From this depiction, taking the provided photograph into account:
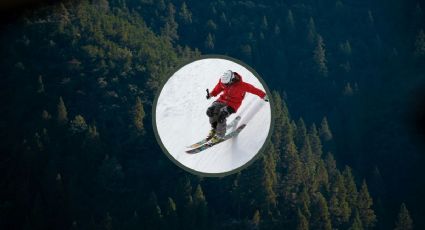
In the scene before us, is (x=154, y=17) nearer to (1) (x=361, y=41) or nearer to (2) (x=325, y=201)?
(1) (x=361, y=41)

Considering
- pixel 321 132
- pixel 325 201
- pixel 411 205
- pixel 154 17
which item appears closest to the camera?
pixel 325 201

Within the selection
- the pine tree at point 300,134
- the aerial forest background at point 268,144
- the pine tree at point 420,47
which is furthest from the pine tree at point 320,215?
the pine tree at point 420,47

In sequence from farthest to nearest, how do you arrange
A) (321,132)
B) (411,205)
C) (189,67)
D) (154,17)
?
(154,17) → (321,132) → (411,205) → (189,67)

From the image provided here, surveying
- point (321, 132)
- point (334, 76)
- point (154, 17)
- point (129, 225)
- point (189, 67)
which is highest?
point (154, 17)

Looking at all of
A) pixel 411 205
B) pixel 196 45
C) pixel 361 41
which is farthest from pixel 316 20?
pixel 411 205

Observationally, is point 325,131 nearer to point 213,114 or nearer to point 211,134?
point 211,134

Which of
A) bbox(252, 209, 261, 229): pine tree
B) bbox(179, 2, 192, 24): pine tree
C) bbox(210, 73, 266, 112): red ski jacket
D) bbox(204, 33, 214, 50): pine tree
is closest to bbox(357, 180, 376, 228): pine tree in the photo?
bbox(252, 209, 261, 229): pine tree

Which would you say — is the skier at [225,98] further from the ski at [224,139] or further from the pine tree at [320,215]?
the pine tree at [320,215]
